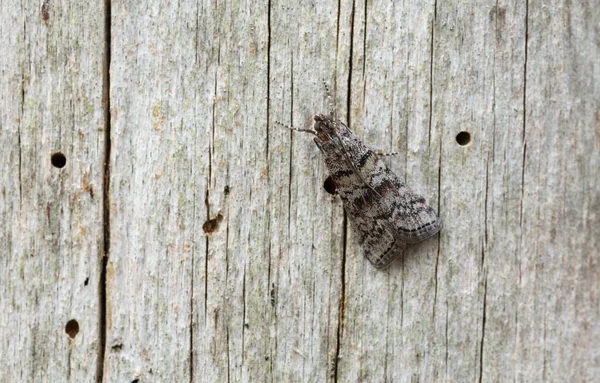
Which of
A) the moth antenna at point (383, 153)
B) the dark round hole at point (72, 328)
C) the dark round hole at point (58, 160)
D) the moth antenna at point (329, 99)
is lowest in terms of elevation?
the dark round hole at point (72, 328)

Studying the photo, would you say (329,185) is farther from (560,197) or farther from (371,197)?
(560,197)

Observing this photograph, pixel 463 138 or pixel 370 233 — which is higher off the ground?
pixel 463 138

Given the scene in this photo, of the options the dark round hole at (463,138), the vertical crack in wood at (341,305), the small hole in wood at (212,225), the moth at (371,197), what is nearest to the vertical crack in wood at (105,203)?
the small hole in wood at (212,225)

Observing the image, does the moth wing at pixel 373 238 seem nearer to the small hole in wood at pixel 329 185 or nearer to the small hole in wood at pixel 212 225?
the small hole in wood at pixel 329 185

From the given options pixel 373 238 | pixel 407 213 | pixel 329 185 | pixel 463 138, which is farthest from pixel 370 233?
pixel 463 138

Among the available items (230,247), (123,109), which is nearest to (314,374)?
(230,247)

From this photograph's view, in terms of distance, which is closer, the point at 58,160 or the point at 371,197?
the point at 58,160
